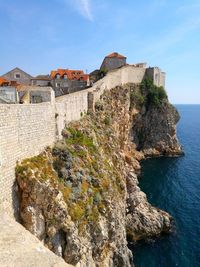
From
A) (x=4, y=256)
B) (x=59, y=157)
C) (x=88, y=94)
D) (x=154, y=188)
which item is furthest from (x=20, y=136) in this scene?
(x=154, y=188)

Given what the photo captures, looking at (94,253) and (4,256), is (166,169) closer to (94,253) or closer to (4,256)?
(94,253)

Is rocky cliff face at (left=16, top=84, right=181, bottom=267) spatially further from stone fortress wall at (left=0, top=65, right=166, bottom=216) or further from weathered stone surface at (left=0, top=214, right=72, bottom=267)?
weathered stone surface at (left=0, top=214, right=72, bottom=267)

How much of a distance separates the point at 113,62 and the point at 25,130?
50.1 m

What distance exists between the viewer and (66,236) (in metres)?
18.6

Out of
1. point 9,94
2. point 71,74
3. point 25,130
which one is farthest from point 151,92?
point 25,130

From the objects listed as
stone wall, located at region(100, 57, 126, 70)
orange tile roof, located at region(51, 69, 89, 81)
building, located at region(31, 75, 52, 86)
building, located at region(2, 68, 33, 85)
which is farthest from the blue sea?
building, located at region(2, 68, 33, 85)

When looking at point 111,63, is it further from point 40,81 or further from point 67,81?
point 40,81

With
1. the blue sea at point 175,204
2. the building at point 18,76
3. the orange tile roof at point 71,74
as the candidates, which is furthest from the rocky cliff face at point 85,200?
the orange tile roof at point 71,74

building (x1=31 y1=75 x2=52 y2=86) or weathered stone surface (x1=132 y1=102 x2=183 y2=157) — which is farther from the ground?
building (x1=31 y1=75 x2=52 y2=86)

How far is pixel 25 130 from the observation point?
18047 mm

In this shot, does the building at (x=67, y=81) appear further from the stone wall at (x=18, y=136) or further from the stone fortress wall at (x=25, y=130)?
the stone wall at (x=18, y=136)

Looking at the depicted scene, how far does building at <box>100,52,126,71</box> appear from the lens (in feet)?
211

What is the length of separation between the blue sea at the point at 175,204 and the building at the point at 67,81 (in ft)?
67.3

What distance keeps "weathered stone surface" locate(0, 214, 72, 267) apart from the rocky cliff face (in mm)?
7269
